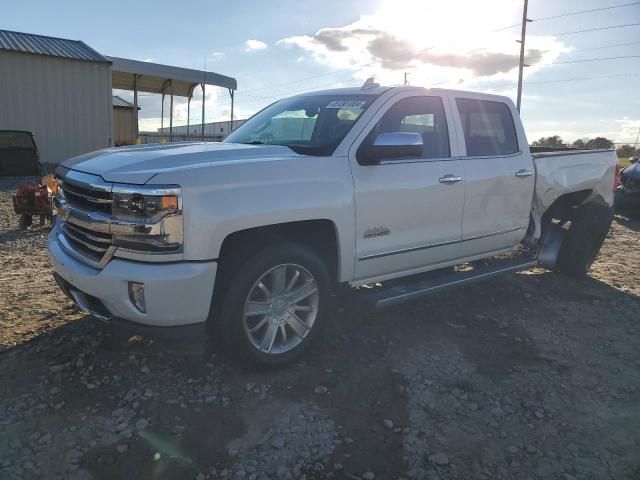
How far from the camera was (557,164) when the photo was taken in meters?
5.48

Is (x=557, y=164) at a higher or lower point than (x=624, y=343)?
higher

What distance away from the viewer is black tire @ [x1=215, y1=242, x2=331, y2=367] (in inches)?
127

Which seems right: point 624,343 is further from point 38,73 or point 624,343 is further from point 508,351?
point 38,73


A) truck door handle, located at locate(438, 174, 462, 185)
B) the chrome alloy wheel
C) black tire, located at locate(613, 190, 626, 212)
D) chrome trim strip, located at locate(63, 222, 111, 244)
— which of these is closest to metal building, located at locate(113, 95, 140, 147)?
black tire, located at locate(613, 190, 626, 212)

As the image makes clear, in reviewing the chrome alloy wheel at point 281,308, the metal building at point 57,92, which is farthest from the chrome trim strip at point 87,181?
the metal building at point 57,92

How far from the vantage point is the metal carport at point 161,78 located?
20.6 meters

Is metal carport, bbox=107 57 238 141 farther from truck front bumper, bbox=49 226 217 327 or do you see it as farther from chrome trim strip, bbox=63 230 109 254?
truck front bumper, bbox=49 226 217 327

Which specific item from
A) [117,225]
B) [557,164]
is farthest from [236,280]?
[557,164]

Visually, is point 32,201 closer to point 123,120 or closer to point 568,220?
point 568,220

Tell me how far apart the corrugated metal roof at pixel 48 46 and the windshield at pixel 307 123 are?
15.9m

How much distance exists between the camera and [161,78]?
22.9 metres

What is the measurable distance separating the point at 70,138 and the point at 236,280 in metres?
17.8

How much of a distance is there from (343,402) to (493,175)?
254 centimetres

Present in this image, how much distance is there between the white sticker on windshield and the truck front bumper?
5.91 feet
